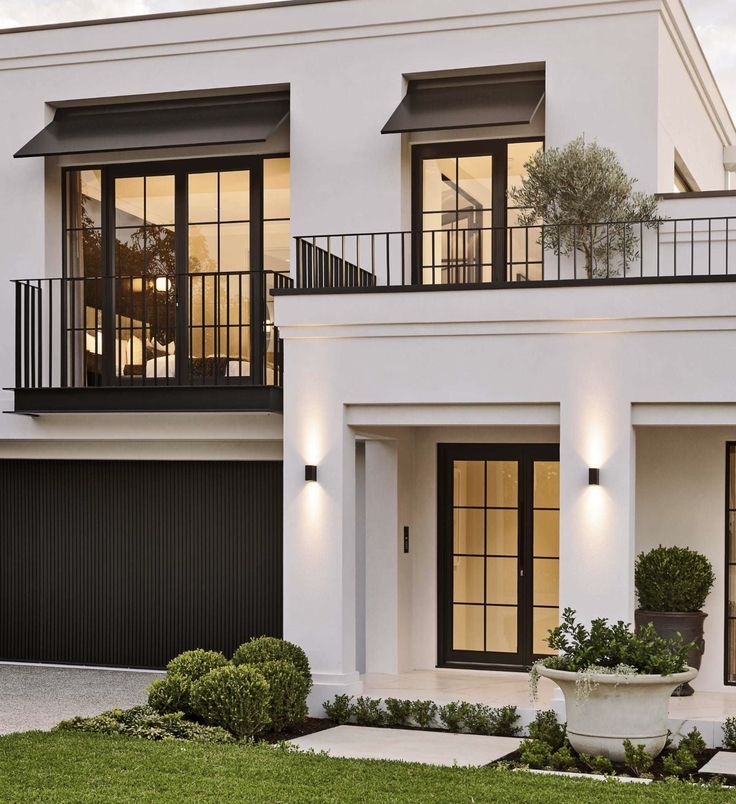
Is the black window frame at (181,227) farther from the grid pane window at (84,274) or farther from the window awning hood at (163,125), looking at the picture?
the window awning hood at (163,125)

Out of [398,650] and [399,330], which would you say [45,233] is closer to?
[399,330]

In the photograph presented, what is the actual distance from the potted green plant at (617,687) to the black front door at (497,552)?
345 cm

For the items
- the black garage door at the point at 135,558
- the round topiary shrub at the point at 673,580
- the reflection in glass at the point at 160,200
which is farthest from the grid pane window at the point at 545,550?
the reflection in glass at the point at 160,200

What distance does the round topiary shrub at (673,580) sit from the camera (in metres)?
11.6

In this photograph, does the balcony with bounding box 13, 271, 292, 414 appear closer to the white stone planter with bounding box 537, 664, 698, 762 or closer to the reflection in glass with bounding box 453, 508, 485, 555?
the reflection in glass with bounding box 453, 508, 485, 555

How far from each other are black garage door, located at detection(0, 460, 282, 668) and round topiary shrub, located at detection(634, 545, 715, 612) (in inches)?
156

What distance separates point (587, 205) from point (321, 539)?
408 cm

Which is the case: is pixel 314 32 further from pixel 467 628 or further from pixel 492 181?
pixel 467 628

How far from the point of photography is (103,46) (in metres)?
13.9

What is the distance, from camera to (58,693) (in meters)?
12.2

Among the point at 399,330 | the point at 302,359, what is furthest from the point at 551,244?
the point at 302,359

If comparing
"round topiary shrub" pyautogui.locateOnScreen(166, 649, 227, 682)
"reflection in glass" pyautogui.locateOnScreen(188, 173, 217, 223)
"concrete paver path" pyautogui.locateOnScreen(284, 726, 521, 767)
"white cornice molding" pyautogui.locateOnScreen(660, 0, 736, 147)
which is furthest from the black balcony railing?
"concrete paver path" pyautogui.locateOnScreen(284, 726, 521, 767)

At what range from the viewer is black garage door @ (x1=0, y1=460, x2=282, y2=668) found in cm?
1339

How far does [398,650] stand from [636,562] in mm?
2670
